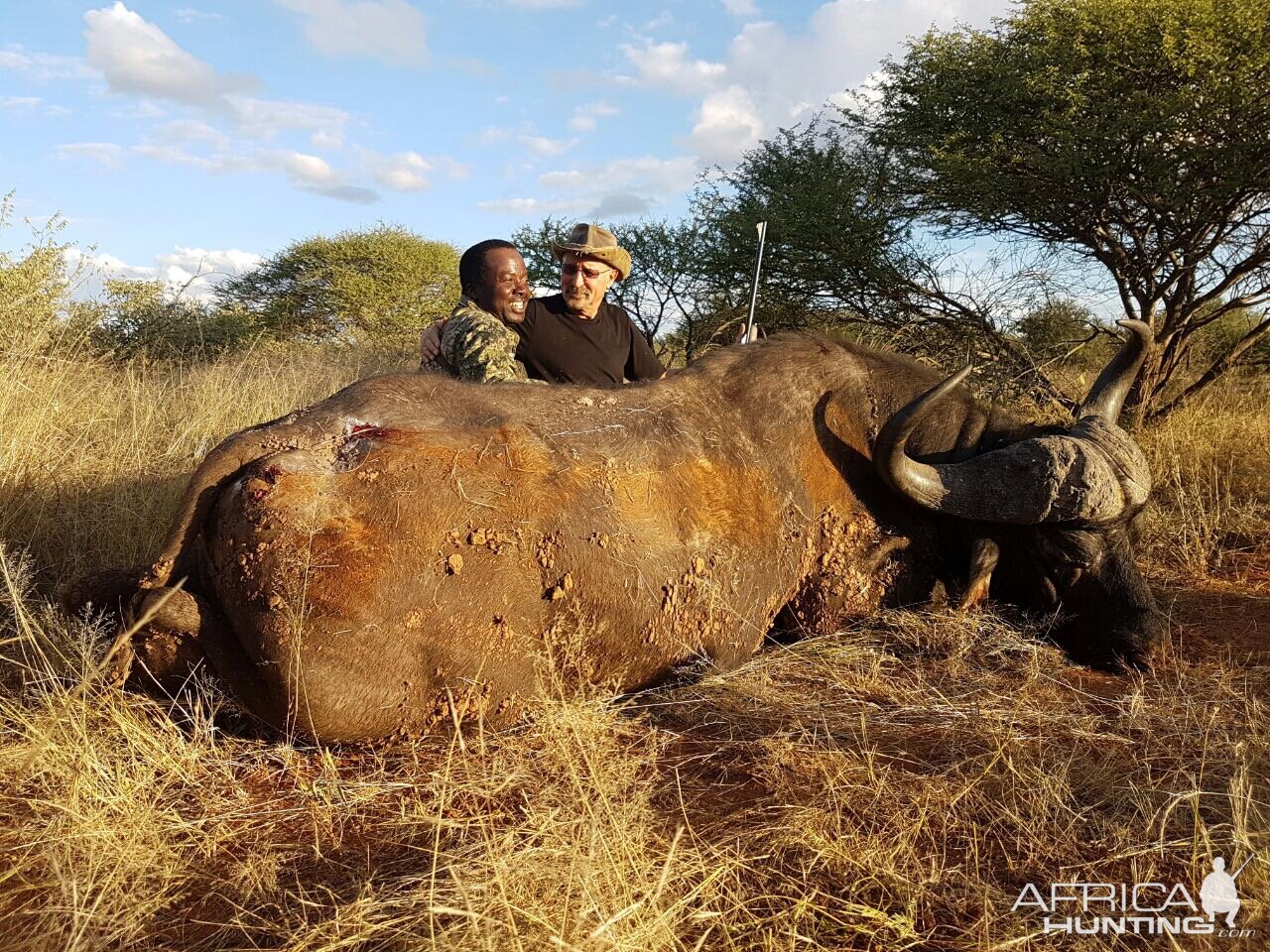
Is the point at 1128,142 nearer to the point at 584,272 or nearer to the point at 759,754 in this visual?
the point at 584,272

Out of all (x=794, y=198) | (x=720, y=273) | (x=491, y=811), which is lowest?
(x=491, y=811)

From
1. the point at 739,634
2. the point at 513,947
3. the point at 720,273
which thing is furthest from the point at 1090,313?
the point at 513,947

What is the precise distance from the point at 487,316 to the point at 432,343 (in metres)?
0.52

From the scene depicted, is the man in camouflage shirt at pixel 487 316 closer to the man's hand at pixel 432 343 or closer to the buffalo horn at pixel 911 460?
the man's hand at pixel 432 343

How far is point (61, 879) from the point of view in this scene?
197cm

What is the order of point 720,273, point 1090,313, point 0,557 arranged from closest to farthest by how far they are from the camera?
point 0,557, point 1090,313, point 720,273

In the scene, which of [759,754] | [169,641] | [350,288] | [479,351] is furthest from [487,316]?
A: [350,288]

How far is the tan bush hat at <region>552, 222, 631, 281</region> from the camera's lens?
494 centimetres

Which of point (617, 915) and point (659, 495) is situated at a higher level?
point (659, 495)

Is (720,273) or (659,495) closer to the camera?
(659,495)

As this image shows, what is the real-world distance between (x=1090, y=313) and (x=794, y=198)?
3.87 metres

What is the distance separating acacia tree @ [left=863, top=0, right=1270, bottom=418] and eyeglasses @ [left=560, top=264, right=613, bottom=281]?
4.68 m

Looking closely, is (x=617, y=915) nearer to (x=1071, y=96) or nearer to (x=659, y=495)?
(x=659, y=495)
